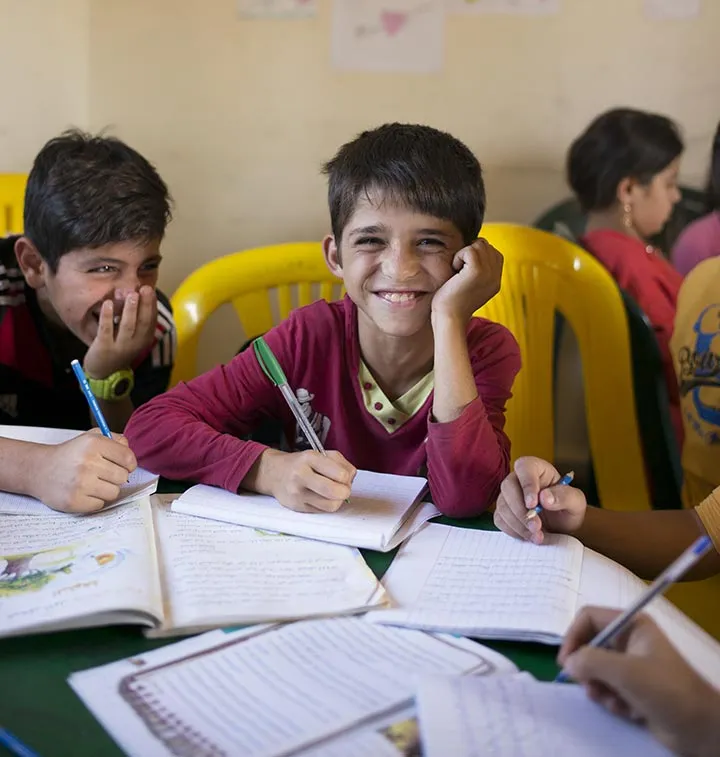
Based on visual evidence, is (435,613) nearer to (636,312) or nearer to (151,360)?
(151,360)

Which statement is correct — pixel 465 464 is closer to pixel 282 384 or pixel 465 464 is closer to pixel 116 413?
pixel 282 384

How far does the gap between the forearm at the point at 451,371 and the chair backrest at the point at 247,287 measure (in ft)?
2.48

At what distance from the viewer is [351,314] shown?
1271 mm

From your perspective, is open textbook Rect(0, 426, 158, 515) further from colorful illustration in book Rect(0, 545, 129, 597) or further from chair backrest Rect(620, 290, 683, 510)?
Result: chair backrest Rect(620, 290, 683, 510)

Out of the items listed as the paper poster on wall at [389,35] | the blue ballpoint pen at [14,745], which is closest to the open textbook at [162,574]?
the blue ballpoint pen at [14,745]

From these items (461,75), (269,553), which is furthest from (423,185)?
(461,75)

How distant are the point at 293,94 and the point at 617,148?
2.67 ft

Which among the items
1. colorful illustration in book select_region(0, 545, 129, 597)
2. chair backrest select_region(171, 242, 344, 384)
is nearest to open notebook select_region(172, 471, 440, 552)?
colorful illustration in book select_region(0, 545, 129, 597)

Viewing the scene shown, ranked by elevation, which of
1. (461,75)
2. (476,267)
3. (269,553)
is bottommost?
(269,553)

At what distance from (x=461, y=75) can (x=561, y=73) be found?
25 centimetres

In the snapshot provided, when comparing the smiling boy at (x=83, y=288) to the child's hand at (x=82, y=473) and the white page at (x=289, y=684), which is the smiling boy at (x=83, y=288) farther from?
the white page at (x=289, y=684)

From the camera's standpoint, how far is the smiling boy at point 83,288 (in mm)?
1338

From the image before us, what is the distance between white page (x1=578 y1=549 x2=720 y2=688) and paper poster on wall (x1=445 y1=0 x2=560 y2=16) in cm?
160

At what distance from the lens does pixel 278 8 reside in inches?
82.0
